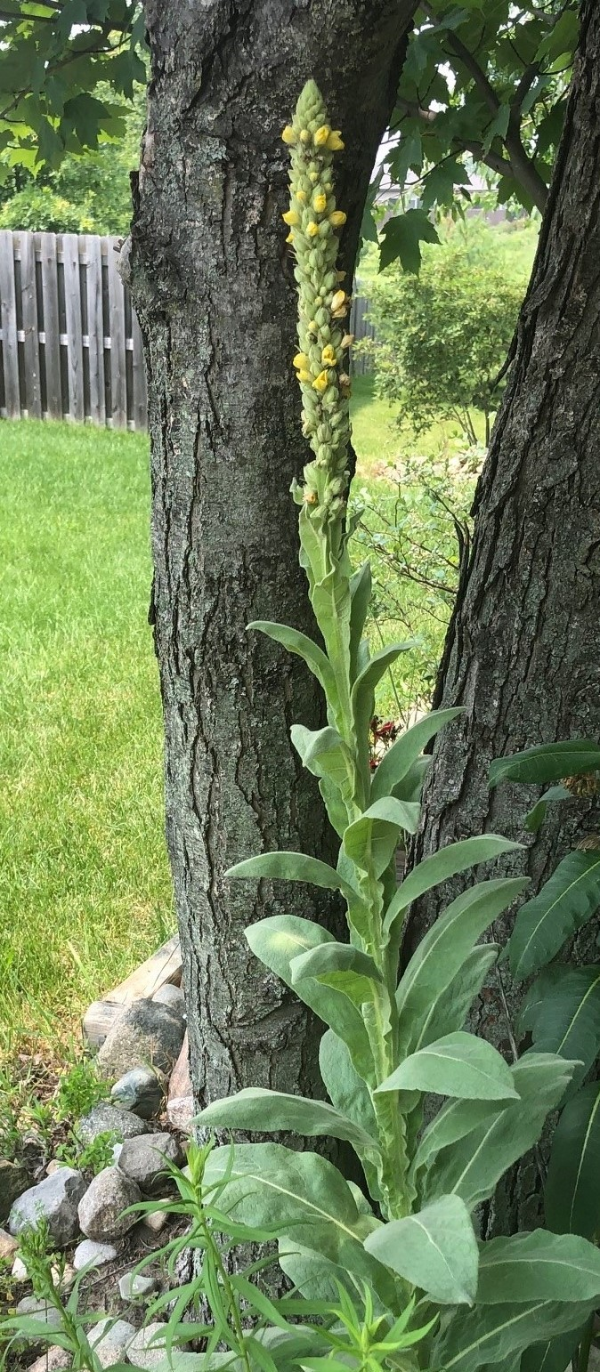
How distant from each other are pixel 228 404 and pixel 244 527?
18 cm

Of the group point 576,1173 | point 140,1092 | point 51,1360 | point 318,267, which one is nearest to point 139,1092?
point 140,1092

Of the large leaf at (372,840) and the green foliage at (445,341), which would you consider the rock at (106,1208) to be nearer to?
the large leaf at (372,840)

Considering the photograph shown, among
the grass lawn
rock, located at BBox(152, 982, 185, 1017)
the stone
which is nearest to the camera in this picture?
the stone

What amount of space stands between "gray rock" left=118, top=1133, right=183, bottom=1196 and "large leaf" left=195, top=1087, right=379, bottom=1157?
1244mm

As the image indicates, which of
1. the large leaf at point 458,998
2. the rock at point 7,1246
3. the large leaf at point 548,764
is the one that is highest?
the large leaf at point 548,764

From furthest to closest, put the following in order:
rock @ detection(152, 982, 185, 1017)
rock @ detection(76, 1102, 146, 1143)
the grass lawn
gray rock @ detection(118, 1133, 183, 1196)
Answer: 1. the grass lawn
2. rock @ detection(152, 982, 185, 1017)
3. rock @ detection(76, 1102, 146, 1143)
4. gray rock @ detection(118, 1133, 183, 1196)

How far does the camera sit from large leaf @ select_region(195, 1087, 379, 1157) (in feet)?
4.14

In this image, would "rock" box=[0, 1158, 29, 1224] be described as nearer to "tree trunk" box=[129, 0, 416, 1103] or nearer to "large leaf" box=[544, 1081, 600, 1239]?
"tree trunk" box=[129, 0, 416, 1103]

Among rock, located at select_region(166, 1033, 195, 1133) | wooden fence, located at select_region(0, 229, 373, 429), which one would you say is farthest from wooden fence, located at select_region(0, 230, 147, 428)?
rock, located at select_region(166, 1033, 195, 1133)

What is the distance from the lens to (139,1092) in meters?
2.69

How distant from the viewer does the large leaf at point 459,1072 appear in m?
1.05

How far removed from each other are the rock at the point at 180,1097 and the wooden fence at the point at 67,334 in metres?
10.3

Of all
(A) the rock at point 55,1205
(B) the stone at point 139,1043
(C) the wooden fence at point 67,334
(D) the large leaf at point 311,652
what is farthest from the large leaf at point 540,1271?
(C) the wooden fence at point 67,334

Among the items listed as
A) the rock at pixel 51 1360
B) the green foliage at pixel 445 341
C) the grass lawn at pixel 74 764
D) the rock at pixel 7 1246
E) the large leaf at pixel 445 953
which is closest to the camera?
the large leaf at pixel 445 953
